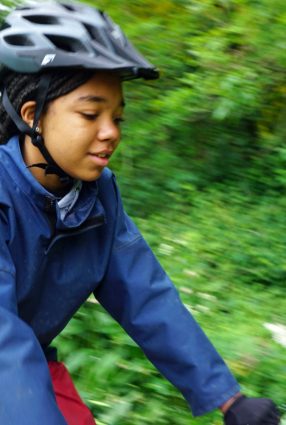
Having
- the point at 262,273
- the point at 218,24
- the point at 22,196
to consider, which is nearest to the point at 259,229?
the point at 262,273

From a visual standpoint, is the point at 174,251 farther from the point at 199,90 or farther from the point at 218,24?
the point at 218,24

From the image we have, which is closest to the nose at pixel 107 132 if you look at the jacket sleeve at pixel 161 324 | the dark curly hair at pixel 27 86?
the dark curly hair at pixel 27 86

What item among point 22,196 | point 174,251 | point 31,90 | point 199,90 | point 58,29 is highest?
point 58,29

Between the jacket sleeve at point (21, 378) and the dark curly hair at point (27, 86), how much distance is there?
26.2 inches

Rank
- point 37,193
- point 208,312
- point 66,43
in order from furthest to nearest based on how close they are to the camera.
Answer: point 208,312, point 66,43, point 37,193

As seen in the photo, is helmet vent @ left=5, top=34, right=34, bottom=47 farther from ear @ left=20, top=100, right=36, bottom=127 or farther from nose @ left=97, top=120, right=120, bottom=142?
nose @ left=97, top=120, right=120, bottom=142

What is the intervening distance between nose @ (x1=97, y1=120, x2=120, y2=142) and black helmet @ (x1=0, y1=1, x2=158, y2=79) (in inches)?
6.4

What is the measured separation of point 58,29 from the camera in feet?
7.90

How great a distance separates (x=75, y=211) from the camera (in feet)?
7.86

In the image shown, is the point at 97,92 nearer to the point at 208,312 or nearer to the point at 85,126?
the point at 85,126

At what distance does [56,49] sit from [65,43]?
0.07 metres

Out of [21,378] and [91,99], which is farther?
[91,99]

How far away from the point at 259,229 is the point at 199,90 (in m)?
1.10

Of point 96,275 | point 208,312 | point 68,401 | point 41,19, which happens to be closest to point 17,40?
point 41,19
